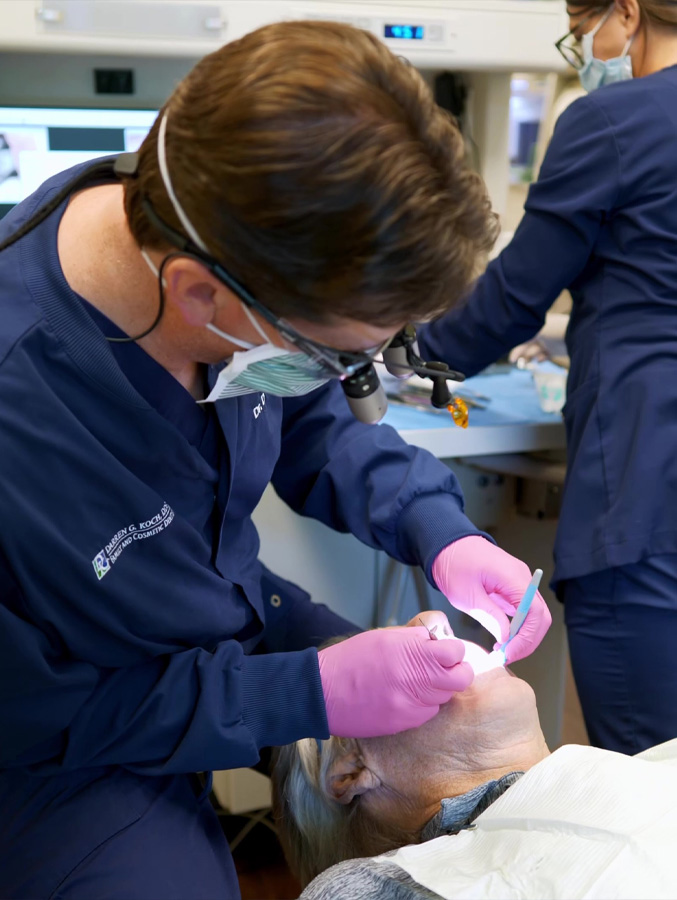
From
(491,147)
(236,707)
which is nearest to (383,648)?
(236,707)

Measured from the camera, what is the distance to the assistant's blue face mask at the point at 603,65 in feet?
5.25

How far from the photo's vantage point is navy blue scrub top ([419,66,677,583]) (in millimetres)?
1486

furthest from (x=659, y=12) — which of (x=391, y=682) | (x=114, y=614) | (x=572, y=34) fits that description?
(x=114, y=614)

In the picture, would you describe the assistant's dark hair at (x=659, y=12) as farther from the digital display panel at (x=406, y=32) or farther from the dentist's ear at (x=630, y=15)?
the digital display panel at (x=406, y=32)

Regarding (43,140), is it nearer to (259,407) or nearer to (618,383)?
(259,407)

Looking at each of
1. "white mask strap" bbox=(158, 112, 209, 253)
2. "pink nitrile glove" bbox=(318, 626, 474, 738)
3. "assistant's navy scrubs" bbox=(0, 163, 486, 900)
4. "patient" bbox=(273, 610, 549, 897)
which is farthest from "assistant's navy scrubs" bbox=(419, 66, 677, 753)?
"white mask strap" bbox=(158, 112, 209, 253)

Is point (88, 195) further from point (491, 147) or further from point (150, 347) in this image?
point (491, 147)

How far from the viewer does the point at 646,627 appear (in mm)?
1503

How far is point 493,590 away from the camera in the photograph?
1304 millimetres

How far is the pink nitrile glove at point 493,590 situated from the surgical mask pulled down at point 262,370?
391 mm

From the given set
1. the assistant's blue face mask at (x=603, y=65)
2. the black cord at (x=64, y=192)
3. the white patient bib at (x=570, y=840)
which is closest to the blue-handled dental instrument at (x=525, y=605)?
the white patient bib at (x=570, y=840)

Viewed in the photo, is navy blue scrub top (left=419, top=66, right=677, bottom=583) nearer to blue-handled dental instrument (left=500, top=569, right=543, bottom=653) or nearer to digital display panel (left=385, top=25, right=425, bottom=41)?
blue-handled dental instrument (left=500, top=569, right=543, bottom=653)

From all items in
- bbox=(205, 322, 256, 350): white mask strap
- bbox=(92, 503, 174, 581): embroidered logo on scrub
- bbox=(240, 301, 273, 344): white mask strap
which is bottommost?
bbox=(92, 503, 174, 581): embroidered logo on scrub

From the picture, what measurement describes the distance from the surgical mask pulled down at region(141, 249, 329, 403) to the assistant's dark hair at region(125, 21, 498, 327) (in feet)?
0.26
